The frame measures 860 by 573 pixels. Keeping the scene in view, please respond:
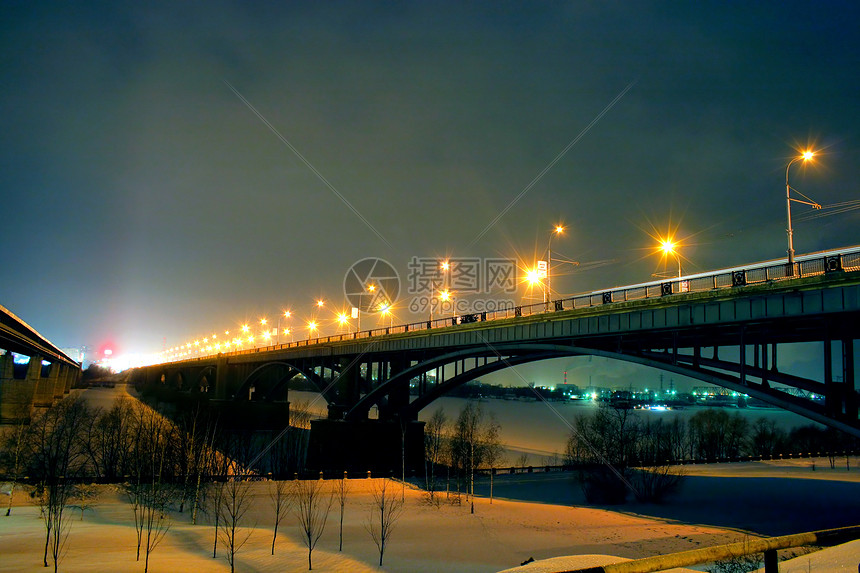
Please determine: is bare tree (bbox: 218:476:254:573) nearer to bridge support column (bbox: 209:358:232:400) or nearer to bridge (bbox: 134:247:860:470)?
bridge (bbox: 134:247:860:470)

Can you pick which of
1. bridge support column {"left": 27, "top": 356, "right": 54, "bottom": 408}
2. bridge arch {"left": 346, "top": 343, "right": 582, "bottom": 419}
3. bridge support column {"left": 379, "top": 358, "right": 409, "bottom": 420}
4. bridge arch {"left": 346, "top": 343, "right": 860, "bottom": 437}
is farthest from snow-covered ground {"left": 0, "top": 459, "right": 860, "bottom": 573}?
bridge support column {"left": 27, "top": 356, "right": 54, "bottom": 408}

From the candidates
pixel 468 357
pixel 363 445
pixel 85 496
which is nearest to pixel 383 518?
pixel 85 496

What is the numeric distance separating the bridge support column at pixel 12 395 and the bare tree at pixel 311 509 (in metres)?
46.2

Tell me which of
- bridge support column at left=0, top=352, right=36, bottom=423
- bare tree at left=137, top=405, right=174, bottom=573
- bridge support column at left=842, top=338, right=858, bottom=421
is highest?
bridge support column at left=842, top=338, right=858, bottom=421

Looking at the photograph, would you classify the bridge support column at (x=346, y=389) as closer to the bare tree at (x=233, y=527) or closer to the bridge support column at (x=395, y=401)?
the bridge support column at (x=395, y=401)

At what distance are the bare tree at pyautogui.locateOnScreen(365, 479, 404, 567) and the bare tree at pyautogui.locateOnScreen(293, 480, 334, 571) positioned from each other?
2321 mm

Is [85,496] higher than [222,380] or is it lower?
lower

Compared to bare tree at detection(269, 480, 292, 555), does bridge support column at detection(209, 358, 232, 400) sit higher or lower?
higher

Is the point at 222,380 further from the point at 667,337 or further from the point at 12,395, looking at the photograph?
the point at 667,337

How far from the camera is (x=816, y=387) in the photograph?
70.0 ft

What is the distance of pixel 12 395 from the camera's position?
6912cm

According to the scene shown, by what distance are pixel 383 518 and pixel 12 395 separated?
66167 millimetres

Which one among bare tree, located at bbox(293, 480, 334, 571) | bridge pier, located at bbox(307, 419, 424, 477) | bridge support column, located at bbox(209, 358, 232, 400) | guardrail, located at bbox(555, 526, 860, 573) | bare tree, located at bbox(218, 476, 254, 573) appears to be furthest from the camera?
bridge support column, located at bbox(209, 358, 232, 400)

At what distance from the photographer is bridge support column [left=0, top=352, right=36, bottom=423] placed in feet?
213
